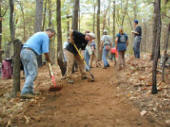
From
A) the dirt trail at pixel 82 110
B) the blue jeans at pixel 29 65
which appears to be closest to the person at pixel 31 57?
the blue jeans at pixel 29 65

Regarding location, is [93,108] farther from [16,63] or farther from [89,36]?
[89,36]

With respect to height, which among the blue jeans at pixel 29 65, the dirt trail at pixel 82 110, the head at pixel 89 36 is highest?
the head at pixel 89 36

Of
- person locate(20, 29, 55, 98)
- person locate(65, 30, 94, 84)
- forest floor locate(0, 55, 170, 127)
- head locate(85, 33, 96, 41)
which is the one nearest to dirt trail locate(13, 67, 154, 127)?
forest floor locate(0, 55, 170, 127)

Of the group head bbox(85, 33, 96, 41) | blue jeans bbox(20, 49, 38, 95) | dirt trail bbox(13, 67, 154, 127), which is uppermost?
head bbox(85, 33, 96, 41)

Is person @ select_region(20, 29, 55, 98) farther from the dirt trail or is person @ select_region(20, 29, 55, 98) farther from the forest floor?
the dirt trail

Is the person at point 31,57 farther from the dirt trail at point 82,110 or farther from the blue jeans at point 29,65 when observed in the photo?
the dirt trail at point 82,110

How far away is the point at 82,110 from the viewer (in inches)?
143

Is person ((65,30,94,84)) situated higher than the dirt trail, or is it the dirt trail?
person ((65,30,94,84))

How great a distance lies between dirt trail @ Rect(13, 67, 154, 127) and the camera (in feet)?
9.98

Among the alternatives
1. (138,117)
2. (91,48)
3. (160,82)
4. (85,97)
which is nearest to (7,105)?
(85,97)

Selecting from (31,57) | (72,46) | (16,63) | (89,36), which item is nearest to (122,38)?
(89,36)

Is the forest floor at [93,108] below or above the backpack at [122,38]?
below

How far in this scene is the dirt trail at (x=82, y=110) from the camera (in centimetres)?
304

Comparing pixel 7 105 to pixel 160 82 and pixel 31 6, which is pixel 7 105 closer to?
pixel 160 82
